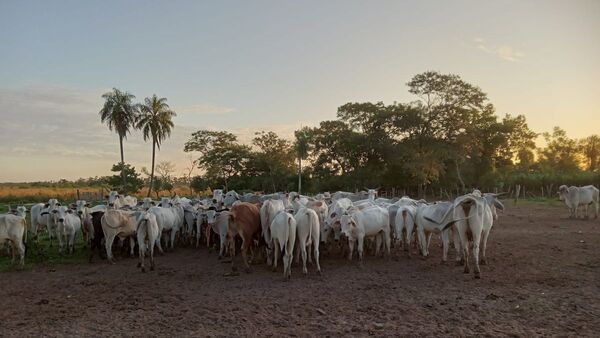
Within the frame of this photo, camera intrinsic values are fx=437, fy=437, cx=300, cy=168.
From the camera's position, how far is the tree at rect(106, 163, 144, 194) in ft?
145

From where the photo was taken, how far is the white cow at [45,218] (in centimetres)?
1652

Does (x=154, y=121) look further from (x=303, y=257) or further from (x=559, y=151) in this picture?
(x=559, y=151)

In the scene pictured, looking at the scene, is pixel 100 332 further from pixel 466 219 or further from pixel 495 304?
pixel 466 219

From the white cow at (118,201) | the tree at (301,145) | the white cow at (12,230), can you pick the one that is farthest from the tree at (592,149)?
the white cow at (12,230)

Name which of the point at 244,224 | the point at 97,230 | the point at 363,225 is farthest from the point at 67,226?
the point at 363,225

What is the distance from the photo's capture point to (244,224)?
12.5 metres

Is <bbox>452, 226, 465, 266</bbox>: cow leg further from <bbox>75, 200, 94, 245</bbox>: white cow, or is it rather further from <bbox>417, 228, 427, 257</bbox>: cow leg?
<bbox>75, 200, 94, 245</bbox>: white cow

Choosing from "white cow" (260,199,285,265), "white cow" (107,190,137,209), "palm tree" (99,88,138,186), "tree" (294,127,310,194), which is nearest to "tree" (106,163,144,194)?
"palm tree" (99,88,138,186)

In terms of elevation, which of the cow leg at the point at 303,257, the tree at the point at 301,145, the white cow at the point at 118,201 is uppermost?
the tree at the point at 301,145

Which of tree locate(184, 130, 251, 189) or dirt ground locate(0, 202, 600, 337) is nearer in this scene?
dirt ground locate(0, 202, 600, 337)

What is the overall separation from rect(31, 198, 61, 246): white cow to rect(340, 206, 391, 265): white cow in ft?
35.6

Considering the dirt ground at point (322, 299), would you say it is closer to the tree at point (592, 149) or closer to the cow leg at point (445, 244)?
the cow leg at point (445, 244)

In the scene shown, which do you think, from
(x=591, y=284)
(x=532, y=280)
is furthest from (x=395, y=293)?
(x=591, y=284)

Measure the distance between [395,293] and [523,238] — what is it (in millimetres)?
9221
